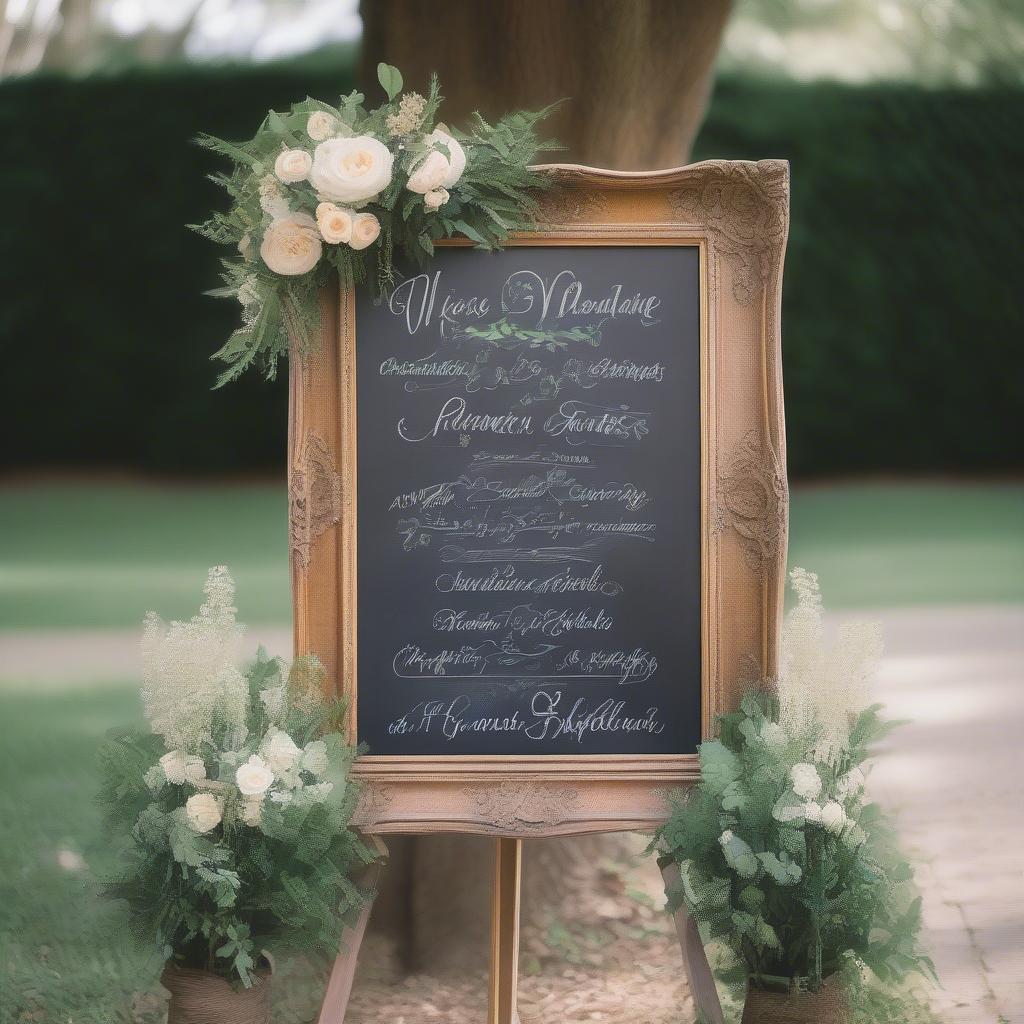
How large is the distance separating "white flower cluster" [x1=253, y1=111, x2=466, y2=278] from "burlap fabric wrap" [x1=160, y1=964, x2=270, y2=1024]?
1244 mm

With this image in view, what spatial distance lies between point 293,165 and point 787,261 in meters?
6.93

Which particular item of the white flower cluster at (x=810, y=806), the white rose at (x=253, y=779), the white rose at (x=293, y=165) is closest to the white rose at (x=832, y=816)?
the white flower cluster at (x=810, y=806)

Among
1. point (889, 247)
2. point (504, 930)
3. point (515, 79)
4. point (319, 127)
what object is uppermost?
point (889, 247)

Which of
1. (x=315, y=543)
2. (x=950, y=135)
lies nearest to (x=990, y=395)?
(x=950, y=135)

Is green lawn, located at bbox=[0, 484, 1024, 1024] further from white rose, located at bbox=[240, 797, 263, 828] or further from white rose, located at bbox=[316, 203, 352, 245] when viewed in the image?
white rose, located at bbox=[316, 203, 352, 245]

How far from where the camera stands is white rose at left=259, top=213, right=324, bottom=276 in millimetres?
2139

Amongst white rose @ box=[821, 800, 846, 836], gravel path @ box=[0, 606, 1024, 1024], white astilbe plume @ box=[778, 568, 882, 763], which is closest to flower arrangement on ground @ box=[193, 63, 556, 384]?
white astilbe plume @ box=[778, 568, 882, 763]

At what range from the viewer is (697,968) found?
88.1 inches

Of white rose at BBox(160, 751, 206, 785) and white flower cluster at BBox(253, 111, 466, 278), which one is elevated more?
white flower cluster at BBox(253, 111, 466, 278)

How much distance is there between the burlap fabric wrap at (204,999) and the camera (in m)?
2.14

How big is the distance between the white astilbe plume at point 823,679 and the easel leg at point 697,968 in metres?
0.38

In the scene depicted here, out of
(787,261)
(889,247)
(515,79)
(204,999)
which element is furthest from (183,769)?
(889,247)

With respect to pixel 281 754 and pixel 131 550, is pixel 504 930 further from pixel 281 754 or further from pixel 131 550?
pixel 131 550

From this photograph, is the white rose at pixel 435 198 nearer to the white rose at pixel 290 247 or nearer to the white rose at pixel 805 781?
the white rose at pixel 290 247
